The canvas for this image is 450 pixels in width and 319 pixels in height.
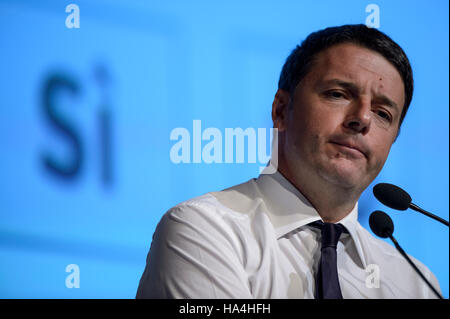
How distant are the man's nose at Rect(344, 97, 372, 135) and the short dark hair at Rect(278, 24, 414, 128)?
20 centimetres

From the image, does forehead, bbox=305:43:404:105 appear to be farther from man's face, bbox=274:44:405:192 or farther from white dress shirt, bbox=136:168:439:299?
white dress shirt, bbox=136:168:439:299

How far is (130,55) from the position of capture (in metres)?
1.86

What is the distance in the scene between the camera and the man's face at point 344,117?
4.43 ft

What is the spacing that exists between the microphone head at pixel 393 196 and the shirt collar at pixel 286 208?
181 millimetres

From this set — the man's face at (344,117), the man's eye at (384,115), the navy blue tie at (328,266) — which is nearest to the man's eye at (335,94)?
the man's face at (344,117)

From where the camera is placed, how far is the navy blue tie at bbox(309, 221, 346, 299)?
121 centimetres

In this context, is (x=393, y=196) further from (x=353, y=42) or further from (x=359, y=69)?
(x=353, y=42)

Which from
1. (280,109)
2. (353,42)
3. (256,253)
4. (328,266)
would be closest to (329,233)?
(328,266)

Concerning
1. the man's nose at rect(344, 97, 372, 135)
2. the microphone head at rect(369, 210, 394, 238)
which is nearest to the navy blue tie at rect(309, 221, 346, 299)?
the microphone head at rect(369, 210, 394, 238)

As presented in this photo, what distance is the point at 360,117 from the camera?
4.39ft

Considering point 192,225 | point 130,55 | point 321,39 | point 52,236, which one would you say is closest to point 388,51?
point 321,39

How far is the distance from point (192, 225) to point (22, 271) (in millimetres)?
829

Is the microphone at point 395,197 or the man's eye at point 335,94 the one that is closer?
the microphone at point 395,197

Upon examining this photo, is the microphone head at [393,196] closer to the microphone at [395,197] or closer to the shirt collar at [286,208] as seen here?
the microphone at [395,197]
